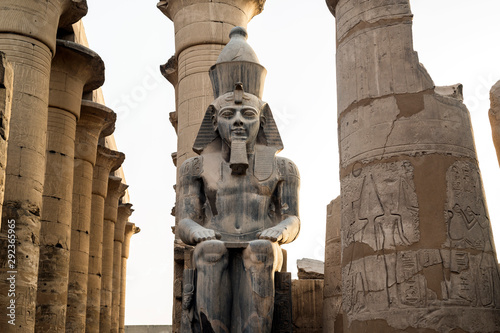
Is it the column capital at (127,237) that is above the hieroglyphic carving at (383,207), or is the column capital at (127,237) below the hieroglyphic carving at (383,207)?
above

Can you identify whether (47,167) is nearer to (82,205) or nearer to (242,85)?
(82,205)

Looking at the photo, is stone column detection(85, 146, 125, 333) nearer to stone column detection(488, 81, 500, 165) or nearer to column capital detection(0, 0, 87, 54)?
column capital detection(0, 0, 87, 54)

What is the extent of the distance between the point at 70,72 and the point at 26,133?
4.07 meters

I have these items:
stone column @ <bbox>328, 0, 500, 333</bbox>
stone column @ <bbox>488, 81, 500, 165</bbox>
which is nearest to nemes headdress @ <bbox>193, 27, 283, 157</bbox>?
stone column @ <bbox>328, 0, 500, 333</bbox>

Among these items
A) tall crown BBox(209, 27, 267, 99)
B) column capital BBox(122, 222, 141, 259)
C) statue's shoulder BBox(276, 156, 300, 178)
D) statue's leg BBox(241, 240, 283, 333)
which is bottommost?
statue's leg BBox(241, 240, 283, 333)

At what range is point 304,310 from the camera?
7.60 m

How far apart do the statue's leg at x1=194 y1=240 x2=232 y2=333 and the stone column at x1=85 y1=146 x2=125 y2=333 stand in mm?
13649

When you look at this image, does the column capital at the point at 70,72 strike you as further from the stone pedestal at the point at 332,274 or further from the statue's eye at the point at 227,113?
the statue's eye at the point at 227,113

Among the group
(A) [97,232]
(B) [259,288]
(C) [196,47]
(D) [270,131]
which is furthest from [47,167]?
(B) [259,288]

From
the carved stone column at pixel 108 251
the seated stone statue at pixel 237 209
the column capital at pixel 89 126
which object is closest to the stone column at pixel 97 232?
the carved stone column at pixel 108 251

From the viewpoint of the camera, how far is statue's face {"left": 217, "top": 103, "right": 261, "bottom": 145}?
237 inches

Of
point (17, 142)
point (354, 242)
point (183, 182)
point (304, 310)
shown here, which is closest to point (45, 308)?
point (17, 142)

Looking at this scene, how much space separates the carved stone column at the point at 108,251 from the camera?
2198 cm

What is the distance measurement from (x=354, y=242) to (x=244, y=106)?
1652 millimetres
